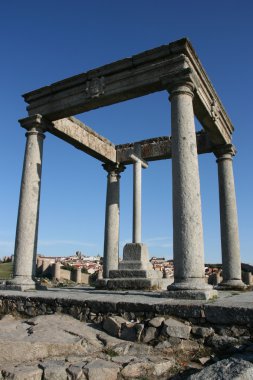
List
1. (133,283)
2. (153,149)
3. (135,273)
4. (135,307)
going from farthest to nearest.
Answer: (153,149)
(135,273)
(133,283)
(135,307)

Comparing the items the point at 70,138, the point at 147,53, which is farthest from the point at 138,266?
the point at 147,53

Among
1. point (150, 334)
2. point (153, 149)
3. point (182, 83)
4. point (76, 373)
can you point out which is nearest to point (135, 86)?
point (182, 83)

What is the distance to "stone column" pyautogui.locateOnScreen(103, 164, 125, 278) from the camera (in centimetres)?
1547

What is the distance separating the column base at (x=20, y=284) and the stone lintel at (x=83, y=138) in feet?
17.8

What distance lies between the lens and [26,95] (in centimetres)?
1256

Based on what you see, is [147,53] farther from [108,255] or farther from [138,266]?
[108,255]

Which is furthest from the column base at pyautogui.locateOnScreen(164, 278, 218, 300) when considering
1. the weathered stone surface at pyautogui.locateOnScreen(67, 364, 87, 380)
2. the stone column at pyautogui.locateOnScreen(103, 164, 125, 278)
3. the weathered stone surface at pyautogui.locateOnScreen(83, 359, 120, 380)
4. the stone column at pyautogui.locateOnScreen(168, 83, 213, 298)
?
the stone column at pyautogui.locateOnScreen(103, 164, 125, 278)

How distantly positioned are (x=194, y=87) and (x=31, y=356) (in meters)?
8.00

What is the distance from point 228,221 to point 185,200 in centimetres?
549

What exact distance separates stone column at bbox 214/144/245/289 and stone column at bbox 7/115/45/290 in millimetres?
6886

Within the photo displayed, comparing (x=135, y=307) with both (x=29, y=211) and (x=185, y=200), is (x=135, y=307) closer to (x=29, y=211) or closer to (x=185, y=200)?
(x=185, y=200)

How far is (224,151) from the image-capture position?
45.4ft

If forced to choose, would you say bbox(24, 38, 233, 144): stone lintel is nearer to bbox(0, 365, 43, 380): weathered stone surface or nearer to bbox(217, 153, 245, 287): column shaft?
bbox(217, 153, 245, 287): column shaft

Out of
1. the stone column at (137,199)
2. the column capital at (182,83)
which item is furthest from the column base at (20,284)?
the column capital at (182,83)
